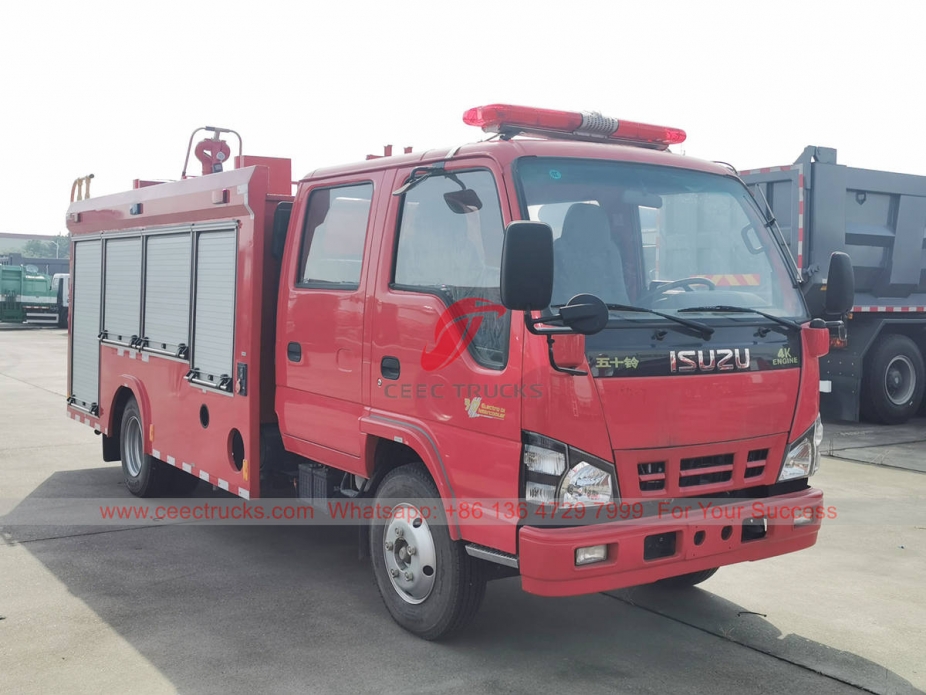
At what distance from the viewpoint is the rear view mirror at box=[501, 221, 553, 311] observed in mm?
3520

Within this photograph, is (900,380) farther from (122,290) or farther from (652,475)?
(122,290)

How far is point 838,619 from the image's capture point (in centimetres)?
479

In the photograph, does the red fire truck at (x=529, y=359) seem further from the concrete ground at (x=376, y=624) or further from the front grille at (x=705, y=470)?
the concrete ground at (x=376, y=624)

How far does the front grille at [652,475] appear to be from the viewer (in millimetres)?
3891

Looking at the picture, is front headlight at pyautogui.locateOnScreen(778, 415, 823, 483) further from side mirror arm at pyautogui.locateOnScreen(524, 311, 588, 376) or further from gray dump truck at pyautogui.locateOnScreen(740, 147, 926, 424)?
gray dump truck at pyautogui.locateOnScreen(740, 147, 926, 424)

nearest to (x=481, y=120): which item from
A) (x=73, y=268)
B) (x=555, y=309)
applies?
(x=555, y=309)

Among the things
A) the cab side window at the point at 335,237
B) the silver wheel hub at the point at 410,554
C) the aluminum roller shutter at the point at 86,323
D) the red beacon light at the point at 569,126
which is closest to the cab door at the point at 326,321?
the cab side window at the point at 335,237

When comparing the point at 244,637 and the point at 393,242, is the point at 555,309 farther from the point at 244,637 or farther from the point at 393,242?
→ the point at 244,637

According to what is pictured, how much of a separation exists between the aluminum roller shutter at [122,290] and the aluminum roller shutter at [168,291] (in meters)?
0.22

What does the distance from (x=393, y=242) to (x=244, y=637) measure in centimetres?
198

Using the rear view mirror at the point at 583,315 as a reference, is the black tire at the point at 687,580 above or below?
below

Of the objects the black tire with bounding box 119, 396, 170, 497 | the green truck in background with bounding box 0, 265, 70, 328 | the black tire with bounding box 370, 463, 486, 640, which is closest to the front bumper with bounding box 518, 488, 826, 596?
the black tire with bounding box 370, 463, 486, 640

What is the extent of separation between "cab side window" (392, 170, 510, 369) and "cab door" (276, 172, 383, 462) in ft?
1.03

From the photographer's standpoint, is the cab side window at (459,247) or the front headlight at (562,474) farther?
the cab side window at (459,247)
